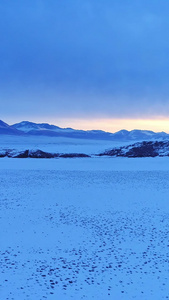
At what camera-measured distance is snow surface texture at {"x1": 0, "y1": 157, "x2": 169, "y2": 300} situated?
7.01m

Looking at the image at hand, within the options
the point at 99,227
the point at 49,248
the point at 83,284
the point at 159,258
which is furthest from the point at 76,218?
the point at 83,284

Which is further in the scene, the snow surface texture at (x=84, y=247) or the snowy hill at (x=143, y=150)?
the snowy hill at (x=143, y=150)

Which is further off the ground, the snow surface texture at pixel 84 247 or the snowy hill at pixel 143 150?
the snowy hill at pixel 143 150

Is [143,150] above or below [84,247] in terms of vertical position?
above

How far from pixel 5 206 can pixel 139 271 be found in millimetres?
8993

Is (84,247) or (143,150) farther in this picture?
(143,150)

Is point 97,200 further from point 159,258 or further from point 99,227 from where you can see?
point 159,258

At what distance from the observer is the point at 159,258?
8.64 metres

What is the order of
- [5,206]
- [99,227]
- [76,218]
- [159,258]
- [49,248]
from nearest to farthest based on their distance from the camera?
1. [159,258]
2. [49,248]
3. [99,227]
4. [76,218]
5. [5,206]

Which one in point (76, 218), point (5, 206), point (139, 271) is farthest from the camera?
point (5, 206)

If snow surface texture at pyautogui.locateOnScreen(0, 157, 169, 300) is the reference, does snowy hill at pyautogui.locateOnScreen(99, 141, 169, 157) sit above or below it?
above

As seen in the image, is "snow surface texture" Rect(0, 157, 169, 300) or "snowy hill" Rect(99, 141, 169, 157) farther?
"snowy hill" Rect(99, 141, 169, 157)

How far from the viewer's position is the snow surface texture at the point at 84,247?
7.01 metres

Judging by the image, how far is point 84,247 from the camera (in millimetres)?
9625
